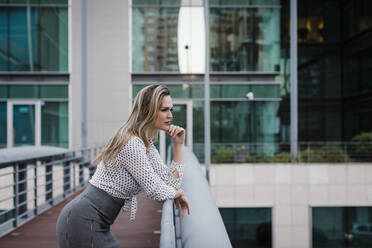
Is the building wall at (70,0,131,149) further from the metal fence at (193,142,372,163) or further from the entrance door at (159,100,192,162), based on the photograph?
the metal fence at (193,142,372,163)

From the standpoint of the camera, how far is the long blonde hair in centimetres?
181

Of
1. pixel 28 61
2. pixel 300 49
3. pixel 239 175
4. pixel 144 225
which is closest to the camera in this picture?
pixel 144 225

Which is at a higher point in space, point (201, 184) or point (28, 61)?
point (28, 61)

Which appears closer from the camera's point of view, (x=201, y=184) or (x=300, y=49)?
(x=201, y=184)

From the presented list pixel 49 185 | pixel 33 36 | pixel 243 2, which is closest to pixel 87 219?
pixel 49 185

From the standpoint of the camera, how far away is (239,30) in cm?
1597

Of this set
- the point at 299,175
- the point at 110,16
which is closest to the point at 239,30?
the point at 110,16

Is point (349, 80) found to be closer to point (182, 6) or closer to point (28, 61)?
point (182, 6)

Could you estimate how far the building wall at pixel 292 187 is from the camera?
13375mm

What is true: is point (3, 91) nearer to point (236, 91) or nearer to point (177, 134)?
point (236, 91)

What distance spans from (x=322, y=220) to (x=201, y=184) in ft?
44.6

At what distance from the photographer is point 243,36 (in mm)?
15984

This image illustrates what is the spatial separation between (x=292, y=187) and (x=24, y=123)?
37.9 feet

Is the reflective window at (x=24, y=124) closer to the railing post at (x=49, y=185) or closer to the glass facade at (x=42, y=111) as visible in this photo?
the glass facade at (x=42, y=111)
